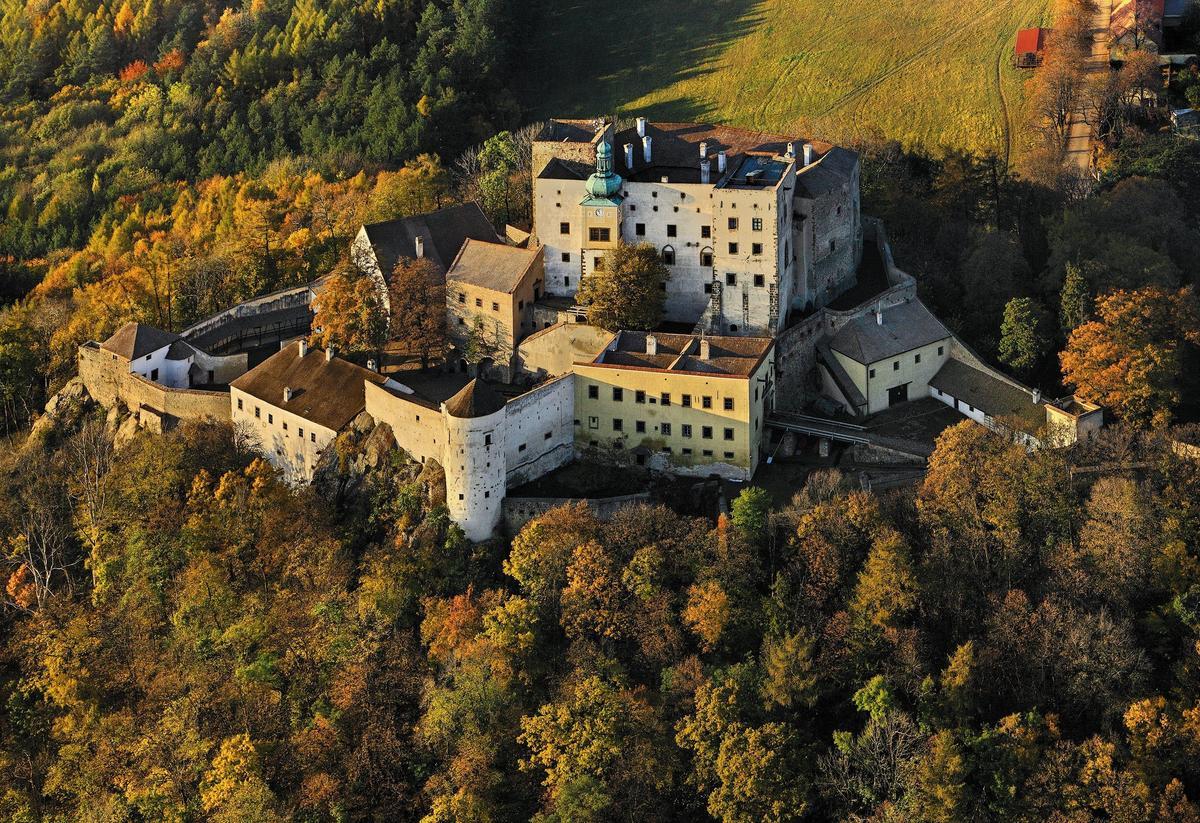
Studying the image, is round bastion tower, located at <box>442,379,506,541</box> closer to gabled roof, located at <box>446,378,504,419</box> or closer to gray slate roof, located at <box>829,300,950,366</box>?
gabled roof, located at <box>446,378,504,419</box>

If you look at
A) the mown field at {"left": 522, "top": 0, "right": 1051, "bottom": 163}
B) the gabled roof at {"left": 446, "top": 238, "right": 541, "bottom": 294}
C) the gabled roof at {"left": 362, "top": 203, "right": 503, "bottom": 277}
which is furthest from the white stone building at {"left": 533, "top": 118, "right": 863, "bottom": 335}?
the mown field at {"left": 522, "top": 0, "right": 1051, "bottom": 163}

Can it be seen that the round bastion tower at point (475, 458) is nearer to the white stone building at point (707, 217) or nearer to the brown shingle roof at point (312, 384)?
the brown shingle roof at point (312, 384)

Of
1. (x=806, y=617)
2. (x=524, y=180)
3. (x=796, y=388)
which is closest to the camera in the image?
(x=806, y=617)

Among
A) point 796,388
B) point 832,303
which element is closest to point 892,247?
point 832,303

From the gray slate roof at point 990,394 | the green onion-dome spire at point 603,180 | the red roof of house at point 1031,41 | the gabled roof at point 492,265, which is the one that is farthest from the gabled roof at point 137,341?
the red roof of house at point 1031,41

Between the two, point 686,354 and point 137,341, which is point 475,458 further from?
point 137,341

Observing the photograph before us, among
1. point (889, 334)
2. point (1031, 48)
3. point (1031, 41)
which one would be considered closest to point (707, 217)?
point (889, 334)

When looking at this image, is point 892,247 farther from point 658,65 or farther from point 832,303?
point 658,65
